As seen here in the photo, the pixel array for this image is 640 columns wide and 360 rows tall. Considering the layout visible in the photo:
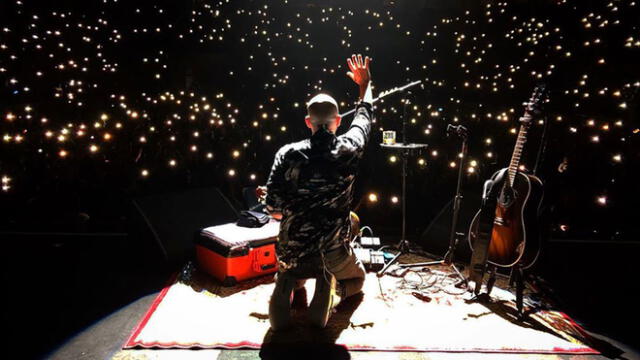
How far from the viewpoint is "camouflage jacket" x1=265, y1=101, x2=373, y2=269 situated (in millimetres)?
2040

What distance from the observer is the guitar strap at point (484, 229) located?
254 centimetres

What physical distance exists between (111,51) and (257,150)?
7.72 feet

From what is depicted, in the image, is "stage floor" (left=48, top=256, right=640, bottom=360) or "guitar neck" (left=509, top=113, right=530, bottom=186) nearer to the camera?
"stage floor" (left=48, top=256, right=640, bottom=360)

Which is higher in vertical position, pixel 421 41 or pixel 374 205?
pixel 421 41

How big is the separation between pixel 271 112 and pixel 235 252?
8.07ft

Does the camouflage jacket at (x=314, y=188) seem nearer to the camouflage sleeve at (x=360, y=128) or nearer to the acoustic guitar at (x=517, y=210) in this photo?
the camouflage sleeve at (x=360, y=128)

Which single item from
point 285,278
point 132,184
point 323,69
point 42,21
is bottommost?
point 285,278

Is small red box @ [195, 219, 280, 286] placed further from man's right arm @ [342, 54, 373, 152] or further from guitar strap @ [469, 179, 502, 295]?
guitar strap @ [469, 179, 502, 295]

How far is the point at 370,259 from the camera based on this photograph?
3.30m

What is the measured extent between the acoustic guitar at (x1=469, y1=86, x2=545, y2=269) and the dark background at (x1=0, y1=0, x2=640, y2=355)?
2.85 feet

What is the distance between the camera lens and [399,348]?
2.09 metres

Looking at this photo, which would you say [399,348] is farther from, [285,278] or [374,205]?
[374,205]

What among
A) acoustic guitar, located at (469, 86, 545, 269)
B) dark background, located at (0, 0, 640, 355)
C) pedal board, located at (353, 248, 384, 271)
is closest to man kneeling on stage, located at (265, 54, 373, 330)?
pedal board, located at (353, 248, 384, 271)

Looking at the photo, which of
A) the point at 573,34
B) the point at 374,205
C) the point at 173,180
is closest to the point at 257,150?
the point at 173,180
